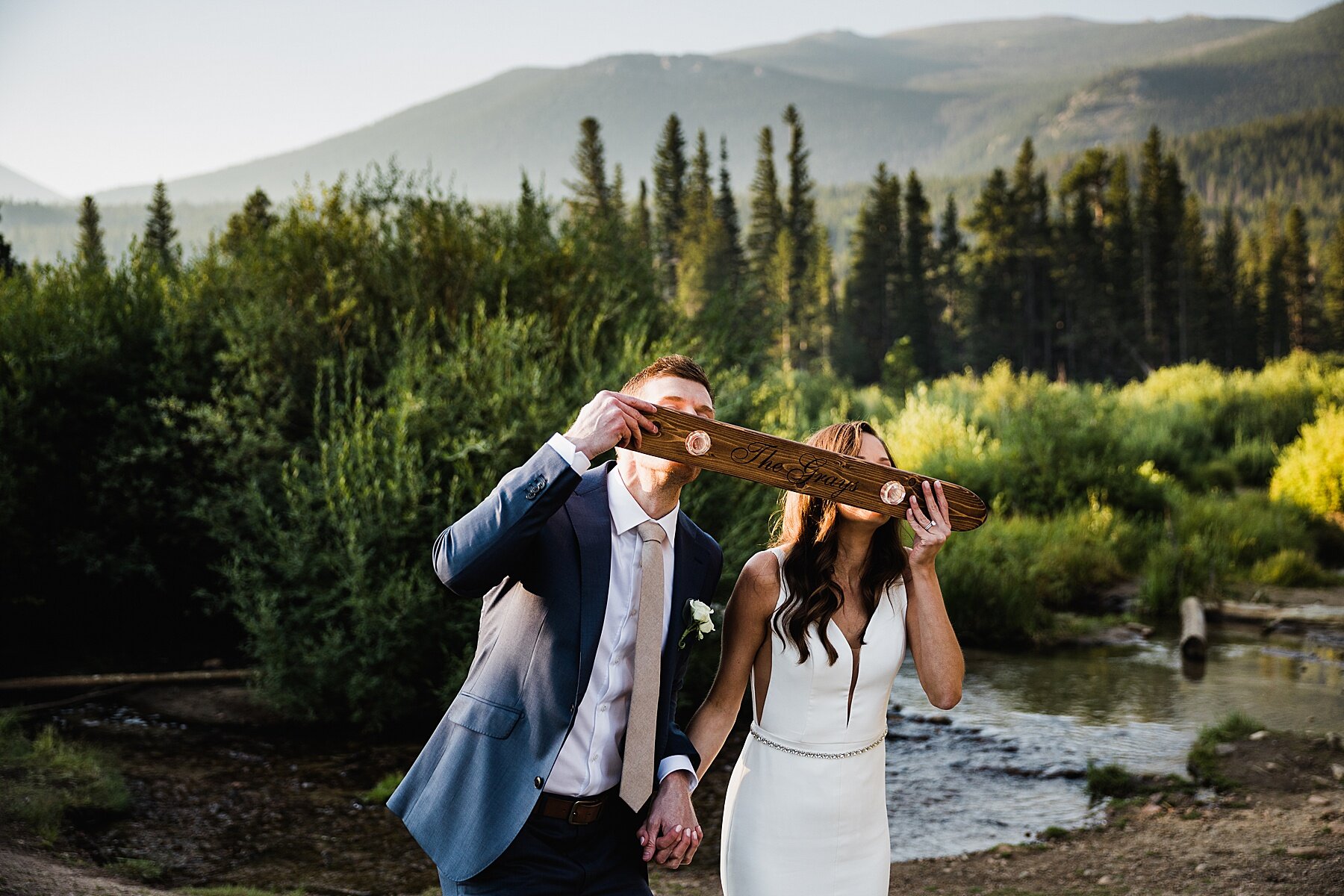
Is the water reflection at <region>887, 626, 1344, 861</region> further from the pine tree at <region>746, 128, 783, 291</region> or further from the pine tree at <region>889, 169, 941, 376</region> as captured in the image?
the pine tree at <region>746, 128, 783, 291</region>

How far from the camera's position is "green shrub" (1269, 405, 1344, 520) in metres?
19.9

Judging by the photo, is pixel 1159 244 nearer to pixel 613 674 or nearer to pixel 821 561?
pixel 821 561

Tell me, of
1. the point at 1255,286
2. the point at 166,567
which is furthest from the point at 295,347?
the point at 1255,286

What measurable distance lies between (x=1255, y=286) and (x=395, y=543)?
268 feet

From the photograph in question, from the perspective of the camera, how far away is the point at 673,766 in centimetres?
267

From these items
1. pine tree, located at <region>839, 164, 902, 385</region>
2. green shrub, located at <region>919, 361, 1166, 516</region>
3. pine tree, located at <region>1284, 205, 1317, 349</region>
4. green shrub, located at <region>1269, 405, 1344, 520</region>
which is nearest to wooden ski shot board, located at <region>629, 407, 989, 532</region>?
green shrub, located at <region>919, 361, 1166, 516</region>

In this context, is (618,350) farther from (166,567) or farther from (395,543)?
(166,567)

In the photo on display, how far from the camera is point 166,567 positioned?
11727 mm

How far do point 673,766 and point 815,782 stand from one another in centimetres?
48

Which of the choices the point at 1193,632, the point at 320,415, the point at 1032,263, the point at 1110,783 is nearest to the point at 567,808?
the point at 1110,783

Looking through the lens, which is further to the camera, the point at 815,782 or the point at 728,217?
the point at 728,217

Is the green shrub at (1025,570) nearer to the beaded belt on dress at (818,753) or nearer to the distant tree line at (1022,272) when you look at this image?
the beaded belt on dress at (818,753)

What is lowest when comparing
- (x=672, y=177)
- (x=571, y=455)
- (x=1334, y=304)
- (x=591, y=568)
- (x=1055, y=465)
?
(x=1055, y=465)

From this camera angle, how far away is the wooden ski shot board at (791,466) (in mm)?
2383
